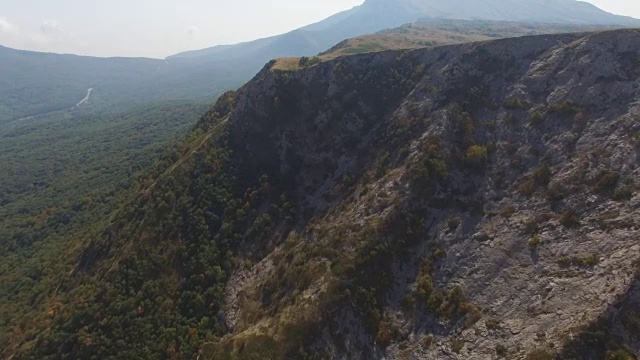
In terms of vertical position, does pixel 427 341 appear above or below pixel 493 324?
below

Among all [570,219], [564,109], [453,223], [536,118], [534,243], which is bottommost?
[453,223]

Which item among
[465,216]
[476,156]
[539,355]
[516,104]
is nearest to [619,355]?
[539,355]

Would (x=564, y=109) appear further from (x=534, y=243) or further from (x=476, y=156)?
(x=534, y=243)

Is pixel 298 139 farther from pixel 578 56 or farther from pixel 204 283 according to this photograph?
pixel 578 56

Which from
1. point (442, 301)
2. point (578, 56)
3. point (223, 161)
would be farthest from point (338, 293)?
point (578, 56)

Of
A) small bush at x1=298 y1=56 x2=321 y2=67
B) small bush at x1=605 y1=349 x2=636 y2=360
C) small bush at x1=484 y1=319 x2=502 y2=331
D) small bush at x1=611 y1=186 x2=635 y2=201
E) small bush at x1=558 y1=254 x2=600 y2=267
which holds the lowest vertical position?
small bush at x1=484 y1=319 x2=502 y2=331

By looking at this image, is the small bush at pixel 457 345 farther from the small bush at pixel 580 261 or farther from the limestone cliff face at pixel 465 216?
the small bush at pixel 580 261

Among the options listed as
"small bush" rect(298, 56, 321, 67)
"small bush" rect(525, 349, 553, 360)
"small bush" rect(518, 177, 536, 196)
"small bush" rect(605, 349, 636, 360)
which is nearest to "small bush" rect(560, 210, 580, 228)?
"small bush" rect(518, 177, 536, 196)

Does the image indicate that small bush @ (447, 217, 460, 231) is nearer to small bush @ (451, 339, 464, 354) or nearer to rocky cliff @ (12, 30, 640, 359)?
rocky cliff @ (12, 30, 640, 359)
